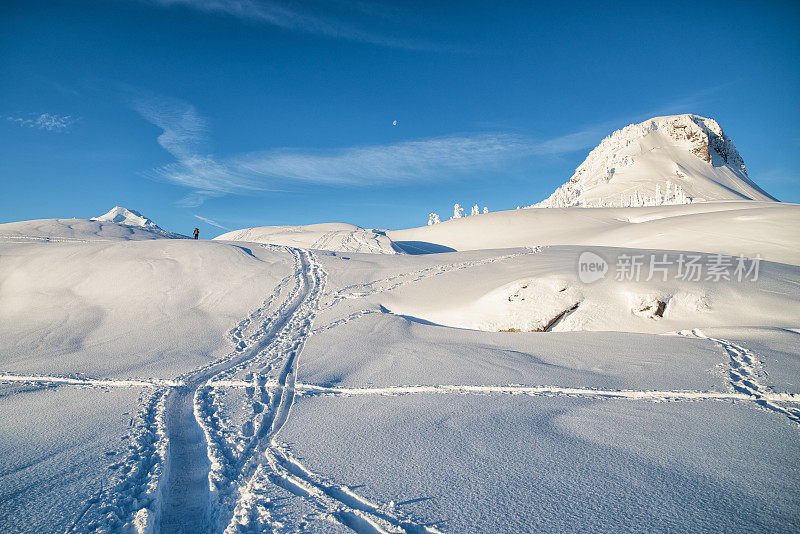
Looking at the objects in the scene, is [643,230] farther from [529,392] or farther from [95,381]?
[95,381]

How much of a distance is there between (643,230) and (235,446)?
91.5 ft

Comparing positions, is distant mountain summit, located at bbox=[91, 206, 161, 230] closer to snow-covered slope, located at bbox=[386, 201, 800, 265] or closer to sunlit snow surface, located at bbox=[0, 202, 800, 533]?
snow-covered slope, located at bbox=[386, 201, 800, 265]

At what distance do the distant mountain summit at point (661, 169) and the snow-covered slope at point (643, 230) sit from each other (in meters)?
43.3

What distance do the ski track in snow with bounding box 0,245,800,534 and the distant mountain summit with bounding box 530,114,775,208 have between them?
7844 centimetres

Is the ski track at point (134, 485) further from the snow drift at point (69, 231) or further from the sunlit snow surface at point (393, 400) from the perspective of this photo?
the snow drift at point (69, 231)

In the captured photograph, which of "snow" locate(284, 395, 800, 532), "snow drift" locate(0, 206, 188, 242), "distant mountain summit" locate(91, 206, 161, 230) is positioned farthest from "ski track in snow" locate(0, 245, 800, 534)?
"distant mountain summit" locate(91, 206, 161, 230)

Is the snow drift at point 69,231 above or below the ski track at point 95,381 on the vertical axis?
above

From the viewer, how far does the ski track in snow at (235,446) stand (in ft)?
10.6

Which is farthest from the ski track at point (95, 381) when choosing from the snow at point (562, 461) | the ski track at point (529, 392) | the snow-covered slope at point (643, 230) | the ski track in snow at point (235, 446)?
the snow-covered slope at point (643, 230)

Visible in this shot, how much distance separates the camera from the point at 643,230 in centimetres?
2477

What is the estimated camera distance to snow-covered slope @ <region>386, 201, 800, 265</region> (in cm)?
1919

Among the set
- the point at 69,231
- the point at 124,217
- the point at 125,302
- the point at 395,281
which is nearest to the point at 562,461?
the point at 395,281

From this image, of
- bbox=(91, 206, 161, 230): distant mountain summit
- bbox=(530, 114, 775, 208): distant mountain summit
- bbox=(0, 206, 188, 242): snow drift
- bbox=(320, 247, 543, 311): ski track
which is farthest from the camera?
bbox=(91, 206, 161, 230): distant mountain summit

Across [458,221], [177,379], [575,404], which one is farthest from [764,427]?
[458,221]
